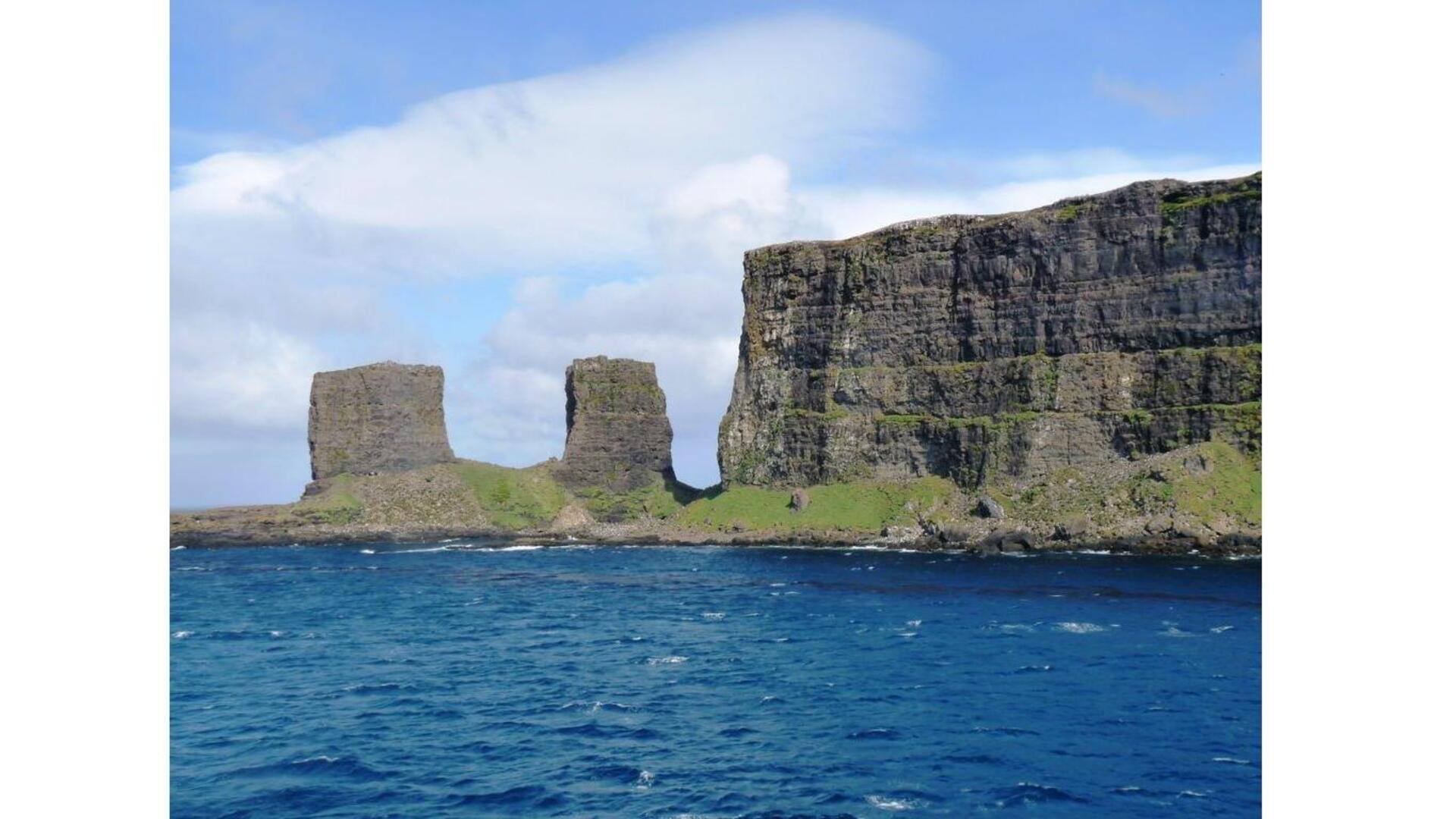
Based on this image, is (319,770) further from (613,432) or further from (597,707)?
(613,432)

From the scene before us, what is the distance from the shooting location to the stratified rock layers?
4419 inches

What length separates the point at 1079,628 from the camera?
5522cm

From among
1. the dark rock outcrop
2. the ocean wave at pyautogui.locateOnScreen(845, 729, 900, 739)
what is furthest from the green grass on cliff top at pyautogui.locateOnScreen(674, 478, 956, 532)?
the ocean wave at pyautogui.locateOnScreen(845, 729, 900, 739)

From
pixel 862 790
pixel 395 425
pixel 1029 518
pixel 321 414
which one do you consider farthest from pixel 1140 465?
pixel 321 414

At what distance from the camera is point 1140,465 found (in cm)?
11019

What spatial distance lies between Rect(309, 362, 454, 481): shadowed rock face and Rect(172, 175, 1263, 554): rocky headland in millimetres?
362

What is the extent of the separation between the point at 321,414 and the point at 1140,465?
12494cm

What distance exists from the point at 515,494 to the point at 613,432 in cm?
1790

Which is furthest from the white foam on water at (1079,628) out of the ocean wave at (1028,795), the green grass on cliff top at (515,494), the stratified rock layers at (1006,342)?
the green grass on cliff top at (515,494)

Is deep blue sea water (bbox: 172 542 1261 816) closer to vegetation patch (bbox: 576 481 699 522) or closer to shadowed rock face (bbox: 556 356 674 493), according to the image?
vegetation patch (bbox: 576 481 699 522)

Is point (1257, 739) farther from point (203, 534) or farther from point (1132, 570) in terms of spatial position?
point (203, 534)

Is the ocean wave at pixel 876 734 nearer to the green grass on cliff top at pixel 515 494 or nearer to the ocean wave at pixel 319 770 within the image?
the ocean wave at pixel 319 770

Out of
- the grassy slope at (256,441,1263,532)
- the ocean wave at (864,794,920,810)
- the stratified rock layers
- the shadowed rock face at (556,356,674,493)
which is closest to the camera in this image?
the ocean wave at (864,794,920,810)

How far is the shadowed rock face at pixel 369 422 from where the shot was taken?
166625mm
